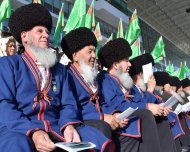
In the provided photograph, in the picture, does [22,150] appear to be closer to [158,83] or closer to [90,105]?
[90,105]

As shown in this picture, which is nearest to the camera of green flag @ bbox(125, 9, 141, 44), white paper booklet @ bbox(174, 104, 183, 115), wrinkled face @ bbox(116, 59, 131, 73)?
wrinkled face @ bbox(116, 59, 131, 73)

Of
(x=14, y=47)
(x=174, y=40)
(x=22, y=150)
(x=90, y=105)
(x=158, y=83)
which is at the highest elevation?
(x=174, y=40)

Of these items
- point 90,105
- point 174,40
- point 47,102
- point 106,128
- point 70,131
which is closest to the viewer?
point 70,131

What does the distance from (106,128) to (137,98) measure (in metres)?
1.21

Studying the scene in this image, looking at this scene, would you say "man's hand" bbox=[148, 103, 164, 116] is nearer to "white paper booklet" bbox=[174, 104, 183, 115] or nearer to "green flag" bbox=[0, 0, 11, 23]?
"white paper booklet" bbox=[174, 104, 183, 115]

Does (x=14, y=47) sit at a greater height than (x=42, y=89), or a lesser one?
greater

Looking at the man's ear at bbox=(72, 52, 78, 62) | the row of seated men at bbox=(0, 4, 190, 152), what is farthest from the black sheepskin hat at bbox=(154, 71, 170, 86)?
the man's ear at bbox=(72, 52, 78, 62)

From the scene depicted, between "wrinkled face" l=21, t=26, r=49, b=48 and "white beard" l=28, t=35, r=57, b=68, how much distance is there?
0.05m

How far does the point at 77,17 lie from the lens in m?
14.6

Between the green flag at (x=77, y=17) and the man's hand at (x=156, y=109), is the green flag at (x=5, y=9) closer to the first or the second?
the green flag at (x=77, y=17)

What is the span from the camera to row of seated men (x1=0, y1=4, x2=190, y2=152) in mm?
2105

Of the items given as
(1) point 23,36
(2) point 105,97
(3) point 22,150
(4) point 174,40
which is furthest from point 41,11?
(4) point 174,40

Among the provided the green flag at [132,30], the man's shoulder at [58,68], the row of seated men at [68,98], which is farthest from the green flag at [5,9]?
the man's shoulder at [58,68]

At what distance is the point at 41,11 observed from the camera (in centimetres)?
277
